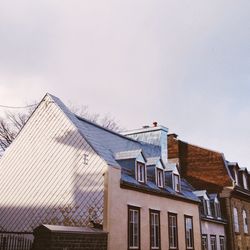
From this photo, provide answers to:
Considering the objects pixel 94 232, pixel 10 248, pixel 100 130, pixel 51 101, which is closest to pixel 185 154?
pixel 100 130

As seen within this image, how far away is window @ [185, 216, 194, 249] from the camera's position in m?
23.6

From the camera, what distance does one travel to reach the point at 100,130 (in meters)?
22.9

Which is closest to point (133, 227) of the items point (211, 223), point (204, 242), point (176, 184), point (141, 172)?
point (141, 172)

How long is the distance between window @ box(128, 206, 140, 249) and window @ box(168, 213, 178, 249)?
3314 mm

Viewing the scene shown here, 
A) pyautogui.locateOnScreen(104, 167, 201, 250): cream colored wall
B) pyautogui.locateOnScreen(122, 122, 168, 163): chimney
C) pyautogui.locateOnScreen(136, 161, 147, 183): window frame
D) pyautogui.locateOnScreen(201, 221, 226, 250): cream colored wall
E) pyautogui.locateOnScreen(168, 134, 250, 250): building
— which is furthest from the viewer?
pyautogui.locateOnScreen(168, 134, 250, 250): building

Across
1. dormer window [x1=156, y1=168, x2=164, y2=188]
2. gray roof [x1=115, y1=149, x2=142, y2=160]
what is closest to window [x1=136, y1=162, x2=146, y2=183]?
gray roof [x1=115, y1=149, x2=142, y2=160]

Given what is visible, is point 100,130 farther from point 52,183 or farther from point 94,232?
point 94,232

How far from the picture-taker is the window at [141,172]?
20.3 metres

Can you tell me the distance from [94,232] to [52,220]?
10.2 feet

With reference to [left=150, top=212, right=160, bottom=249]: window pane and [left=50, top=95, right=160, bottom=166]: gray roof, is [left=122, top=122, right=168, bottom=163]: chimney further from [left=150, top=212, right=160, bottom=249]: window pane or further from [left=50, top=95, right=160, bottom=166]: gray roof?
[left=150, top=212, right=160, bottom=249]: window pane

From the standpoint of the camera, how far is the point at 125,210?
60.0 feet

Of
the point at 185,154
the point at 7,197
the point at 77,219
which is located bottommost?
the point at 77,219

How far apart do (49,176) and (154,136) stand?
35.6 ft

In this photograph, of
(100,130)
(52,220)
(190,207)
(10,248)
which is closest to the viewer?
(10,248)
